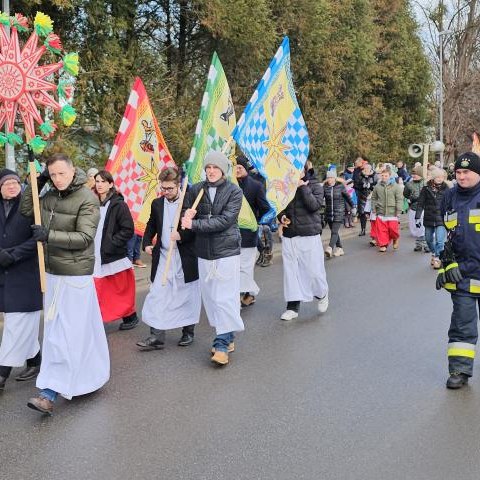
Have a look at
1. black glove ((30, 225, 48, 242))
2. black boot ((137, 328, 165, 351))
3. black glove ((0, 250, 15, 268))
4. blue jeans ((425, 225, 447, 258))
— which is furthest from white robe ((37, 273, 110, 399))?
blue jeans ((425, 225, 447, 258))

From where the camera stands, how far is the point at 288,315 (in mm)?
7680

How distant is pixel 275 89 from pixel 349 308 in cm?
284

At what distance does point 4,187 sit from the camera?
5.33 metres

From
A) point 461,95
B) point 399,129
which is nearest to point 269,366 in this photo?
point 399,129

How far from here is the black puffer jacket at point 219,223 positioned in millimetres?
5800

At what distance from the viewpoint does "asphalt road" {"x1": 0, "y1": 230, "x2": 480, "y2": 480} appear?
3.92 meters

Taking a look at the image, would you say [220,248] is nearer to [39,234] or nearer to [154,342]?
[154,342]

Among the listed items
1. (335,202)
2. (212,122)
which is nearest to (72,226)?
(212,122)

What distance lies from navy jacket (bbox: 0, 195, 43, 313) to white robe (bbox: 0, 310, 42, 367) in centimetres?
8

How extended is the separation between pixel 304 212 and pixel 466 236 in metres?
2.67

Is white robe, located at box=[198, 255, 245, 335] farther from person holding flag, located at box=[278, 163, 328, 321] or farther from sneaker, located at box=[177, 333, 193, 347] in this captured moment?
person holding flag, located at box=[278, 163, 328, 321]

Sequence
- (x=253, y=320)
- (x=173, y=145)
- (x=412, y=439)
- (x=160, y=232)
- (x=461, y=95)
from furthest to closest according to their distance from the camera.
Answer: (x=461, y=95), (x=173, y=145), (x=253, y=320), (x=160, y=232), (x=412, y=439)

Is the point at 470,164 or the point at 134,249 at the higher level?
the point at 470,164

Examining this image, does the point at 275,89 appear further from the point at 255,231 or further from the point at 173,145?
the point at 173,145
